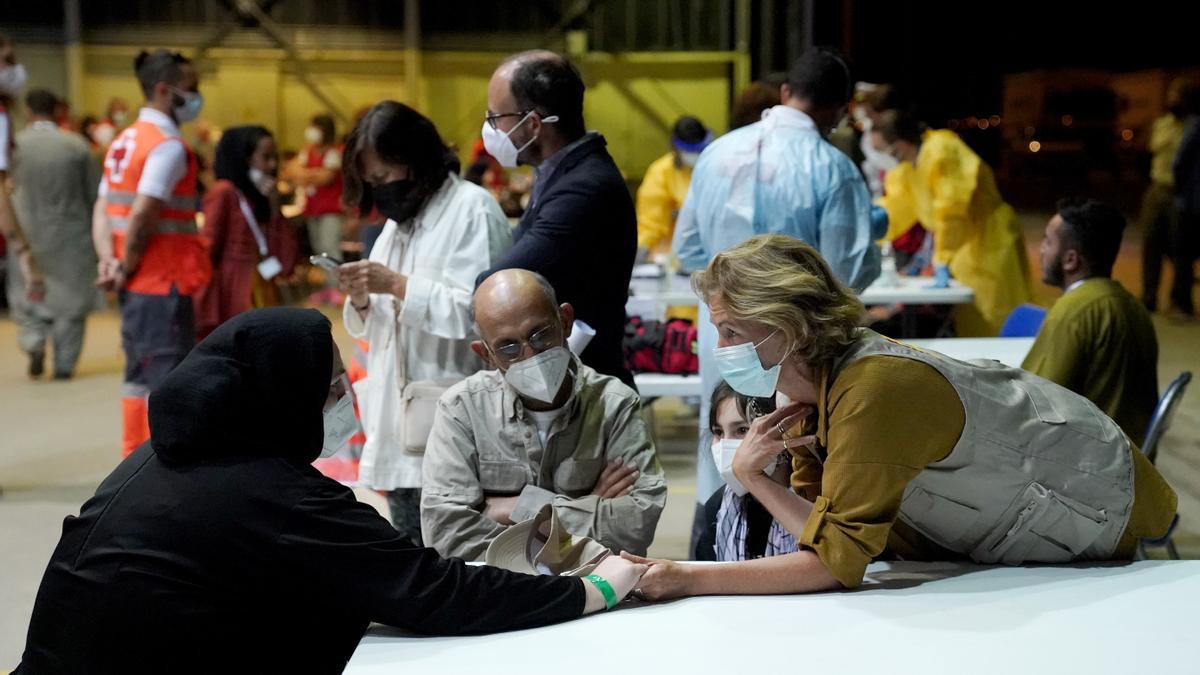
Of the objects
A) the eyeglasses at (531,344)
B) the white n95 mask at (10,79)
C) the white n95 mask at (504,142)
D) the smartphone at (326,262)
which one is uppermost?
the white n95 mask at (10,79)

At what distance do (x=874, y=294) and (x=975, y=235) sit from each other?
33.9 inches

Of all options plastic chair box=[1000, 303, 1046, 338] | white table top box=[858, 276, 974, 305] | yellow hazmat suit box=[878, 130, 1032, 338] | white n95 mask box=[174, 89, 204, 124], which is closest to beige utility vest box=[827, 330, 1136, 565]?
plastic chair box=[1000, 303, 1046, 338]

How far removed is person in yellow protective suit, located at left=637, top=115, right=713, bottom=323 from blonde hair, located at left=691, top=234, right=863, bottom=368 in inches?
174

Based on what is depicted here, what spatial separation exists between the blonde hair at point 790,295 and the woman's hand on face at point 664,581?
0.42 meters

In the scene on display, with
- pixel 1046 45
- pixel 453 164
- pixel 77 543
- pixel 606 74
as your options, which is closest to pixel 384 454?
pixel 453 164

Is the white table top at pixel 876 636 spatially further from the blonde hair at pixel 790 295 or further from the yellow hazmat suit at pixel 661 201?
the yellow hazmat suit at pixel 661 201

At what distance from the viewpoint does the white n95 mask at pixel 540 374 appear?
8.45ft

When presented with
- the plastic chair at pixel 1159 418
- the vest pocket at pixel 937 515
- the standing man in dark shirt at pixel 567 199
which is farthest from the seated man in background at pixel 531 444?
the plastic chair at pixel 1159 418

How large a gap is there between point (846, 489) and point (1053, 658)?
1.31ft

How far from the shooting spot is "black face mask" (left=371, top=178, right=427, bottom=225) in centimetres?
322

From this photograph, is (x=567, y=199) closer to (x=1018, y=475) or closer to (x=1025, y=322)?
(x=1018, y=475)

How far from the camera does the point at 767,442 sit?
2.19 metres

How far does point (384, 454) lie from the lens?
3223mm

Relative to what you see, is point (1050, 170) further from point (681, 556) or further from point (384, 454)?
point (384, 454)
